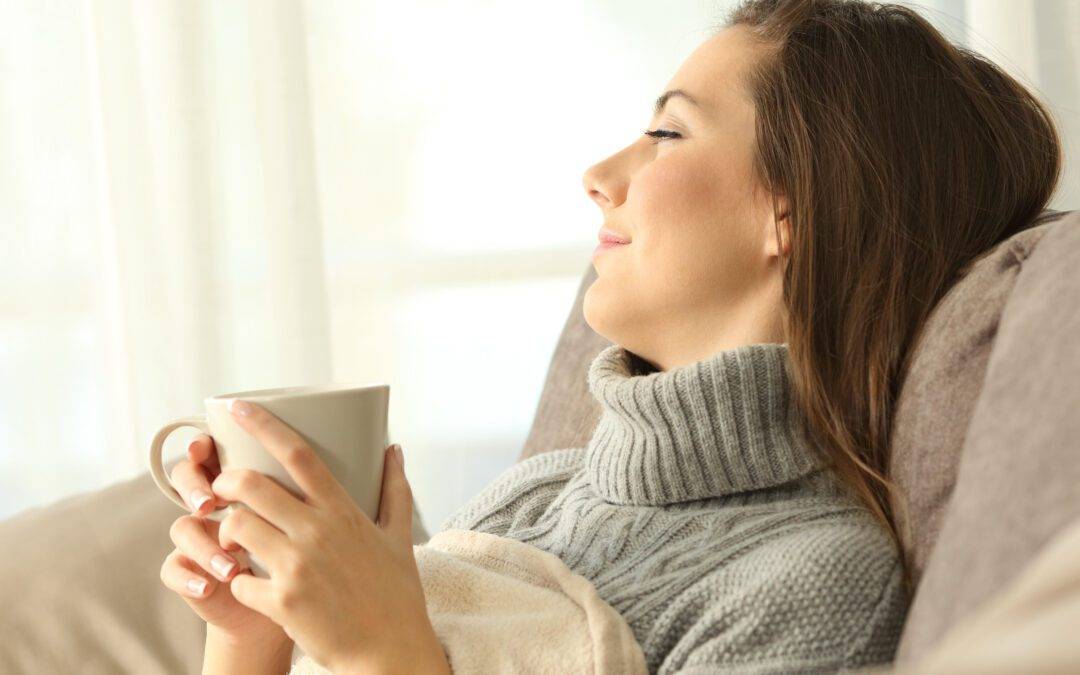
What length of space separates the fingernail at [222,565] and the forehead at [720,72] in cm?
69

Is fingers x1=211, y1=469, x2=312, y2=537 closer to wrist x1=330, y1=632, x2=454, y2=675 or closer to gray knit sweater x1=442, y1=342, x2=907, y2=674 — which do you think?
wrist x1=330, y1=632, x2=454, y2=675

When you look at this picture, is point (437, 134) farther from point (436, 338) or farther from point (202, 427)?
point (202, 427)

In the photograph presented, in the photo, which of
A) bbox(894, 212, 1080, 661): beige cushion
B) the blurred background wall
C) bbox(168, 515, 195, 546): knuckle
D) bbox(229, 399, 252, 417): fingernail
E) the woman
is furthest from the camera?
the blurred background wall

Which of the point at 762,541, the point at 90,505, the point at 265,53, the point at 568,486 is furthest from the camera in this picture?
the point at 265,53

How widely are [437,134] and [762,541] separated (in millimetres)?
1845

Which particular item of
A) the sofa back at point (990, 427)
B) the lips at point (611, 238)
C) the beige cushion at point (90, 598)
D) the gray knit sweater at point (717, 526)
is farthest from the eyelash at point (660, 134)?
the beige cushion at point (90, 598)

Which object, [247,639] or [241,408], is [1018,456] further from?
[247,639]

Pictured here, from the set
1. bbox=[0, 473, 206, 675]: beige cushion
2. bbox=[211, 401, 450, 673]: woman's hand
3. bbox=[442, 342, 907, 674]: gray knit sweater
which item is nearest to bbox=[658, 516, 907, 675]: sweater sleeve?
bbox=[442, 342, 907, 674]: gray knit sweater

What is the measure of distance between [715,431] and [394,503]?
1.11 ft

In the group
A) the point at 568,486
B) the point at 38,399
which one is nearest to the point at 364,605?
the point at 568,486

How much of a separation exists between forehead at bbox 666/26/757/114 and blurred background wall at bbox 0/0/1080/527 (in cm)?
129

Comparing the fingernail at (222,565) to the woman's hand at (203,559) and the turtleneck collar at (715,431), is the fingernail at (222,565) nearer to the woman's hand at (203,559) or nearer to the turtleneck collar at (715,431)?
the woman's hand at (203,559)

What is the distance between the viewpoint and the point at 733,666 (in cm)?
84

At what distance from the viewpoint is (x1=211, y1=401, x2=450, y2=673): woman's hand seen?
77 centimetres
